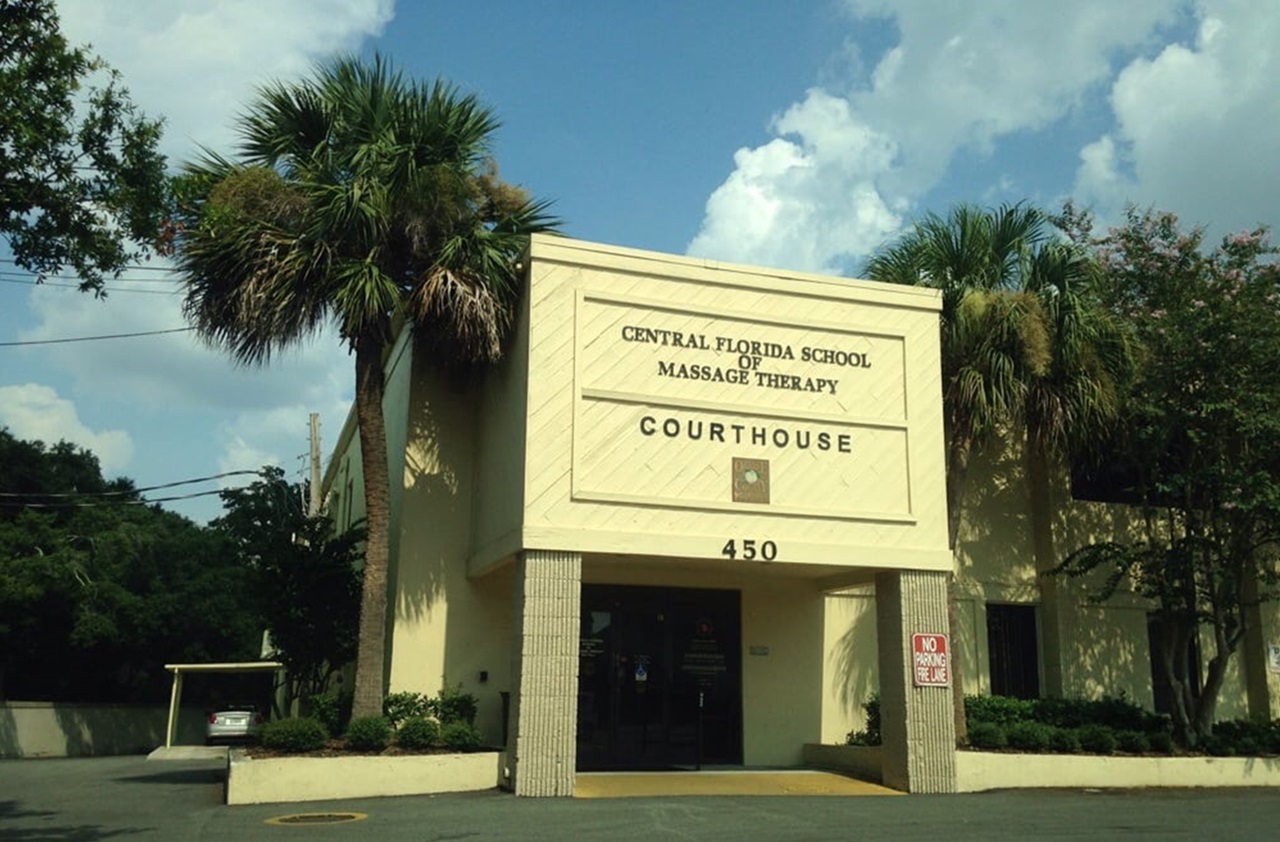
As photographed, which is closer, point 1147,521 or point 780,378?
point 780,378

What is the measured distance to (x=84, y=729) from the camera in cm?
3859

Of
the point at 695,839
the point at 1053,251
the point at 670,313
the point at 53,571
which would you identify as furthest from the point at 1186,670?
the point at 53,571

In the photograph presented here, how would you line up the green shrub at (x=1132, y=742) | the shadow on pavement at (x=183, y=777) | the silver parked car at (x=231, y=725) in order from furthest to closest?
1. the silver parked car at (x=231, y=725)
2. the shadow on pavement at (x=183, y=777)
3. the green shrub at (x=1132, y=742)

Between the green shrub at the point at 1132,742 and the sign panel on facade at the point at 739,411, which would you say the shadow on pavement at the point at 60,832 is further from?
the green shrub at the point at 1132,742

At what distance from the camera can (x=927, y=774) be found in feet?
51.3

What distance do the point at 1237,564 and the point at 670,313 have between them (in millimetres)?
10188

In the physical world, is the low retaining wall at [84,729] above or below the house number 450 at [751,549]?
below

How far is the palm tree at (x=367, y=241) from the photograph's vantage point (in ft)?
51.8

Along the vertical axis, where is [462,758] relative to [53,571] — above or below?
below

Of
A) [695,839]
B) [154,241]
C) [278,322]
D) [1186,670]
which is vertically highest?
[278,322]

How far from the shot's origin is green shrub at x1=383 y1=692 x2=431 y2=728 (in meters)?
16.2

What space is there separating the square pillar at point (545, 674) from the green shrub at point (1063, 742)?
23.5 ft

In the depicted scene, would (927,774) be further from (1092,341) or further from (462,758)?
(1092,341)

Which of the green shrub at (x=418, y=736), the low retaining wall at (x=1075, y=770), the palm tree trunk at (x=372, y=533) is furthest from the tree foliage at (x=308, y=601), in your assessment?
the low retaining wall at (x=1075, y=770)
